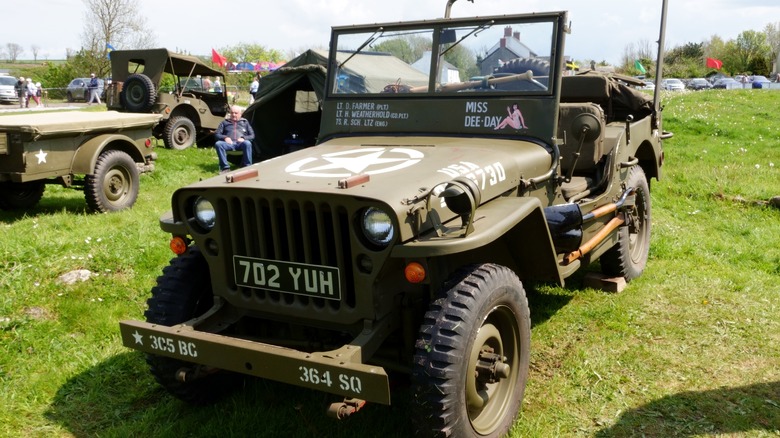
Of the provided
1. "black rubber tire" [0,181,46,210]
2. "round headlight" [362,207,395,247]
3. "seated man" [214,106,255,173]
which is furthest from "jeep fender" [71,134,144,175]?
"round headlight" [362,207,395,247]

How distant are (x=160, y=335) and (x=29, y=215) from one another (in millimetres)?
5847

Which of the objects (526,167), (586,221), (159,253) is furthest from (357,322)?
(159,253)

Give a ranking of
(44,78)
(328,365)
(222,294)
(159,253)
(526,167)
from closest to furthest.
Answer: (328,365), (222,294), (526,167), (159,253), (44,78)

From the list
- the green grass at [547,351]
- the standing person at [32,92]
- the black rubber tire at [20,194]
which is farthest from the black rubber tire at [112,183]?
the standing person at [32,92]

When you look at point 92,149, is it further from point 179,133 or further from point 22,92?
point 22,92

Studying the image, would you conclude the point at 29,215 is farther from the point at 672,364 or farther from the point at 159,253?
the point at 672,364

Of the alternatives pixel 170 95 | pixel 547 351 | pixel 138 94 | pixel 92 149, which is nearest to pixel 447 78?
pixel 547 351

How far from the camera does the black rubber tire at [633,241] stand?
524cm

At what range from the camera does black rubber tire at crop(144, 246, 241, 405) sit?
11.4ft

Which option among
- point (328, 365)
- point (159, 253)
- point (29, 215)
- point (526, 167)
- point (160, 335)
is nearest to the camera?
point (328, 365)

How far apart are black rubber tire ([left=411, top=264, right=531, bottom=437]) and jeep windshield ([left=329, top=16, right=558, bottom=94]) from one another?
1.53 metres

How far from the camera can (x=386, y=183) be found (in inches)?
123

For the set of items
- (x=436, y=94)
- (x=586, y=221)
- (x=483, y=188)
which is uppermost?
(x=436, y=94)

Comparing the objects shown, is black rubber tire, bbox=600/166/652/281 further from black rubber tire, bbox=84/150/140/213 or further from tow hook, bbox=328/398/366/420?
black rubber tire, bbox=84/150/140/213
